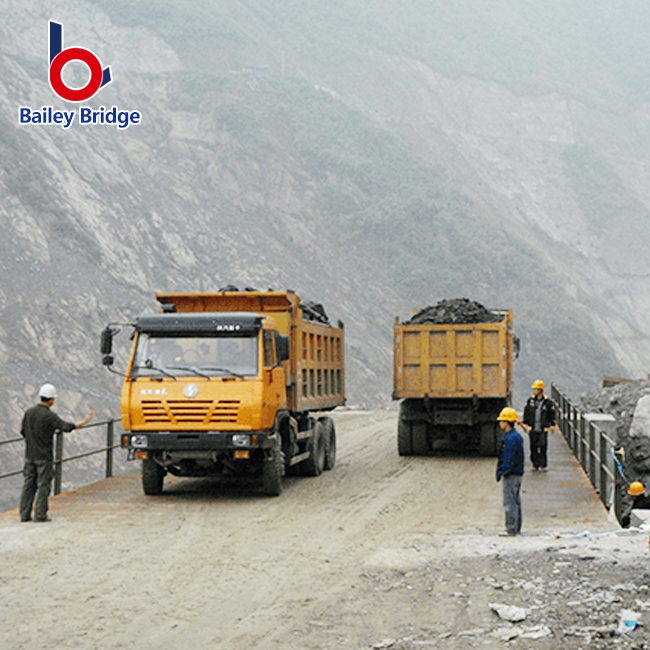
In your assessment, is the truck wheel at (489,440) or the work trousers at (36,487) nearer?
the work trousers at (36,487)

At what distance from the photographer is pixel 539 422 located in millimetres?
16062

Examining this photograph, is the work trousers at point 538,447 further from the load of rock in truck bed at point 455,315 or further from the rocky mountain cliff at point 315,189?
the rocky mountain cliff at point 315,189

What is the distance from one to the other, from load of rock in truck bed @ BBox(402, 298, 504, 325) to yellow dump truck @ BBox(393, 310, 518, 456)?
1.75ft

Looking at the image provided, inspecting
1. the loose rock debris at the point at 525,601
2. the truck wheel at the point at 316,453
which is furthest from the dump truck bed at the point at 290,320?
the loose rock debris at the point at 525,601

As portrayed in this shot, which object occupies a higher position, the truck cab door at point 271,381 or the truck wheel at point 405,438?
the truck cab door at point 271,381

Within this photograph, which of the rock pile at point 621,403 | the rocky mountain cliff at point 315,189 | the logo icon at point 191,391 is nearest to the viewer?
the logo icon at point 191,391

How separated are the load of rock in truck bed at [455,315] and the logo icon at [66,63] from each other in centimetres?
3591

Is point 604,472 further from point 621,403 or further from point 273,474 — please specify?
point 621,403

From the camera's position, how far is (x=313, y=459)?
15930 mm

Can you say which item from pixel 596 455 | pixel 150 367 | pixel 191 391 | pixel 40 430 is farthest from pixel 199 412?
pixel 596 455

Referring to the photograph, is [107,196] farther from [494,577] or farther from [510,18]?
[510,18]

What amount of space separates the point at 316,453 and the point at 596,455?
4929mm

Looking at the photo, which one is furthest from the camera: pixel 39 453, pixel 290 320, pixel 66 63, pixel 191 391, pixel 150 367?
pixel 66 63

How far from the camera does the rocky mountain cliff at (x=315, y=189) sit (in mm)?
38281
